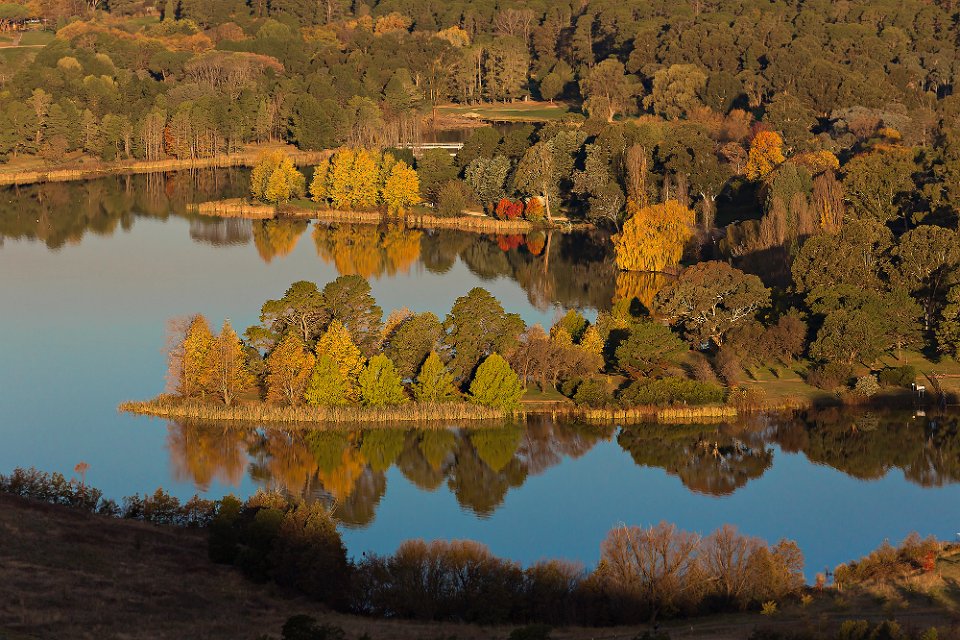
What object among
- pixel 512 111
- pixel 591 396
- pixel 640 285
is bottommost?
pixel 591 396

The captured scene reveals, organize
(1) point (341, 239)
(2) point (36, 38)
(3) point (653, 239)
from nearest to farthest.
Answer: (3) point (653, 239)
(1) point (341, 239)
(2) point (36, 38)

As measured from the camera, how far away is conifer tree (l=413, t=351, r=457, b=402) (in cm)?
4091

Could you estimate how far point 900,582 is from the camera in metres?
28.1

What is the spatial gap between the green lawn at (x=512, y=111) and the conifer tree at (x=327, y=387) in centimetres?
6726

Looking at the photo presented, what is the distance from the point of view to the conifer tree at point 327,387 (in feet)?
133

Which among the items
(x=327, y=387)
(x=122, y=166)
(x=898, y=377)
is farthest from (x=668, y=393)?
(x=122, y=166)

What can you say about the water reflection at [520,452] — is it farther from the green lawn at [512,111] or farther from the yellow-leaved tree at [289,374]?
the green lawn at [512,111]

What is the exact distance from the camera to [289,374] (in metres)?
41.1

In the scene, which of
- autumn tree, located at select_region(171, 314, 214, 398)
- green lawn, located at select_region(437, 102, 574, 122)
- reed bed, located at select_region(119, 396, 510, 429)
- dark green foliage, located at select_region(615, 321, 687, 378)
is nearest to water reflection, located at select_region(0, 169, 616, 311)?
dark green foliage, located at select_region(615, 321, 687, 378)

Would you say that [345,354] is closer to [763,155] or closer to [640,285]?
[640,285]

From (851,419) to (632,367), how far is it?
6424 mm

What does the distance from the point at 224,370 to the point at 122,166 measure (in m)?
50.2

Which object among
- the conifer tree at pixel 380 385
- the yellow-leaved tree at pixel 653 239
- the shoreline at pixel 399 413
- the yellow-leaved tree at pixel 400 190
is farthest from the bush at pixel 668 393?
the yellow-leaved tree at pixel 400 190

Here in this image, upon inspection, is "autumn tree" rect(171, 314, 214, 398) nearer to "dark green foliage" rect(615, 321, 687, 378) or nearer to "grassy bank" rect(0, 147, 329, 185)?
"dark green foliage" rect(615, 321, 687, 378)
